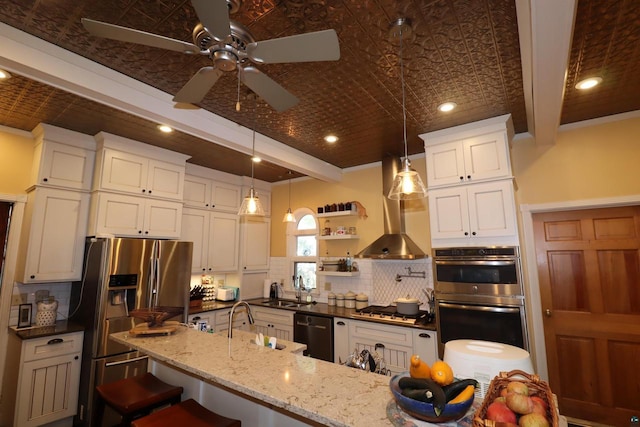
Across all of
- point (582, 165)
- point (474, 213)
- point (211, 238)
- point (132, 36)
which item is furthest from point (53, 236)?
point (582, 165)

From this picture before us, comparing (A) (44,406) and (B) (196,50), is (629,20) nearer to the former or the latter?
(B) (196,50)

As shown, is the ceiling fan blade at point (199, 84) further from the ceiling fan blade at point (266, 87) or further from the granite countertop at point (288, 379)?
the granite countertop at point (288, 379)

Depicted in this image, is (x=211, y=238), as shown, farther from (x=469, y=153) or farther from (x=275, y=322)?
(x=469, y=153)

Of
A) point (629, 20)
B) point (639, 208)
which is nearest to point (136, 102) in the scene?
point (629, 20)

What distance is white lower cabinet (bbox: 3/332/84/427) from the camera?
2740mm

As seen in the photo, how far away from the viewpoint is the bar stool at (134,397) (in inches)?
68.2

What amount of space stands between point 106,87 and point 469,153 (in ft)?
10.6

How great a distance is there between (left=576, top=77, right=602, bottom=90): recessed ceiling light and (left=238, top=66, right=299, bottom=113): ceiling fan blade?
2.32 m

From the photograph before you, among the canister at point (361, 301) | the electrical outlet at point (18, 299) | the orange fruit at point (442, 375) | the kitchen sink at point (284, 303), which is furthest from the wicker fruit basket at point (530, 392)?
the electrical outlet at point (18, 299)

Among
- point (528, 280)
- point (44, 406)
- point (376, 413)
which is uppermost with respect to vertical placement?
point (528, 280)

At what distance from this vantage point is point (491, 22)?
1.85m

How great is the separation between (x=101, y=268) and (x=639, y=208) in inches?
202

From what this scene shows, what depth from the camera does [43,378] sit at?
2846 mm

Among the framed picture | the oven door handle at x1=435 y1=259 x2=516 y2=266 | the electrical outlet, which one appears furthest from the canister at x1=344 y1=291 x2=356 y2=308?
the electrical outlet
